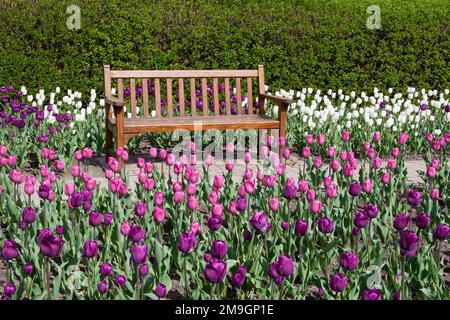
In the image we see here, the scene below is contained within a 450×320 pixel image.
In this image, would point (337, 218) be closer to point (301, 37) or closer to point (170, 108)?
point (170, 108)

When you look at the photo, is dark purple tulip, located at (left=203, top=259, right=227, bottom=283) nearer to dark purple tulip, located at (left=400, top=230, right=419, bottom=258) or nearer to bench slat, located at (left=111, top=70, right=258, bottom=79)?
dark purple tulip, located at (left=400, top=230, right=419, bottom=258)

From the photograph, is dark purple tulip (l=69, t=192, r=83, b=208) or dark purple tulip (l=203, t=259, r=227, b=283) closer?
dark purple tulip (l=203, t=259, r=227, b=283)

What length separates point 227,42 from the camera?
27.5 feet

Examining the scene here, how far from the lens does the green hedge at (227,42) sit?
7887 millimetres

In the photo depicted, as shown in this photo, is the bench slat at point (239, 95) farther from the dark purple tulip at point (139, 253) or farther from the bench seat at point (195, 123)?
the dark purple tulip at point (139, 253)

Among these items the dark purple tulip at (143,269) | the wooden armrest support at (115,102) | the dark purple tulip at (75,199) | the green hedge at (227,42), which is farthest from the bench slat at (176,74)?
the dark purple tulip at (143,269)

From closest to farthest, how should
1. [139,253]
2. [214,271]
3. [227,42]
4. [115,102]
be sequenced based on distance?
[214,271] → [139,253] → [115,102] → [227,42]

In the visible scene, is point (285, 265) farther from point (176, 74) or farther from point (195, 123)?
point (176, 74)

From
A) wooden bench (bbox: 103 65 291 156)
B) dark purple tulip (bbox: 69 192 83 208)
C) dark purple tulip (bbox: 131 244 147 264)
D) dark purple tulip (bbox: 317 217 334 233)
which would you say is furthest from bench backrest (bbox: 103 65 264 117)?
dark purple tulip (bbox: 131 244 147 264)

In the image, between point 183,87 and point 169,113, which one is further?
point 183,87

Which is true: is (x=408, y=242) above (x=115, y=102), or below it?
below

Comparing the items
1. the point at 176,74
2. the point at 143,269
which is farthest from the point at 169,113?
the point at 143,269

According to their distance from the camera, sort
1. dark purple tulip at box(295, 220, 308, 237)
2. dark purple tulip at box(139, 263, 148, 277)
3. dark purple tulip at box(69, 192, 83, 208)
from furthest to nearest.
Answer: dark purple tulip at box(69, 192, 83, 208), dark purple tulip at box(295, 220, 308, 237), dark purple tulip at box(139, 263, 148, 277)

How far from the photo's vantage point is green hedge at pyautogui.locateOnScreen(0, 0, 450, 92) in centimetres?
789
